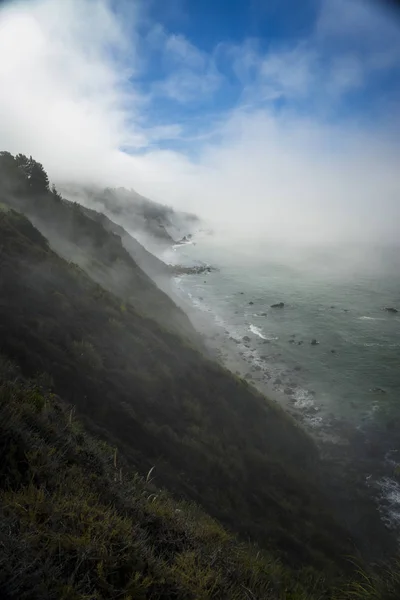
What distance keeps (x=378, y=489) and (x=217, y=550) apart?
18107 millimetres

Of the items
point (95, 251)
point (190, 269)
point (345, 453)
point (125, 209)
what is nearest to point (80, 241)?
point (95, 251)

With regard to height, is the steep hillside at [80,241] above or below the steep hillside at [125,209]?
below

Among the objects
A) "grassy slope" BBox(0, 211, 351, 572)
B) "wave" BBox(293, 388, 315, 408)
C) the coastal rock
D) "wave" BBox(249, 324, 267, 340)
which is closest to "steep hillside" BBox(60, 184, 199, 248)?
the coastal rock

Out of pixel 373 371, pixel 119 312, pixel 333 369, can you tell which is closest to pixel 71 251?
pixel 119 312

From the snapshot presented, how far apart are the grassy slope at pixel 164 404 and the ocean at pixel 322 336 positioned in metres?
7.49

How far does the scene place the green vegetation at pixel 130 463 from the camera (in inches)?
159

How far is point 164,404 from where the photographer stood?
14.6 m

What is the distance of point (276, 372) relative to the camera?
3303 centimetres

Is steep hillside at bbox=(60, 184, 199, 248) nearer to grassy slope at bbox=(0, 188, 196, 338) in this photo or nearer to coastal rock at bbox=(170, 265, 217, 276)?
coastal rock at bbox=(170, 265, 217, 276)

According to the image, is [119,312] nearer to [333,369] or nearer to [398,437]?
[398,437]

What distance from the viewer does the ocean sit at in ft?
86.0

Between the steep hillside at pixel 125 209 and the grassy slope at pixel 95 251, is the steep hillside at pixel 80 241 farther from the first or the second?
the steep hillside at pixel 125 209

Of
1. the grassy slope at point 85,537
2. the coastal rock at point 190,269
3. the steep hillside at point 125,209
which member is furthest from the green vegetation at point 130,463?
the steep hillside at point 125,209

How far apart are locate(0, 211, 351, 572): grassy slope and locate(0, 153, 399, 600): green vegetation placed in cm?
7
